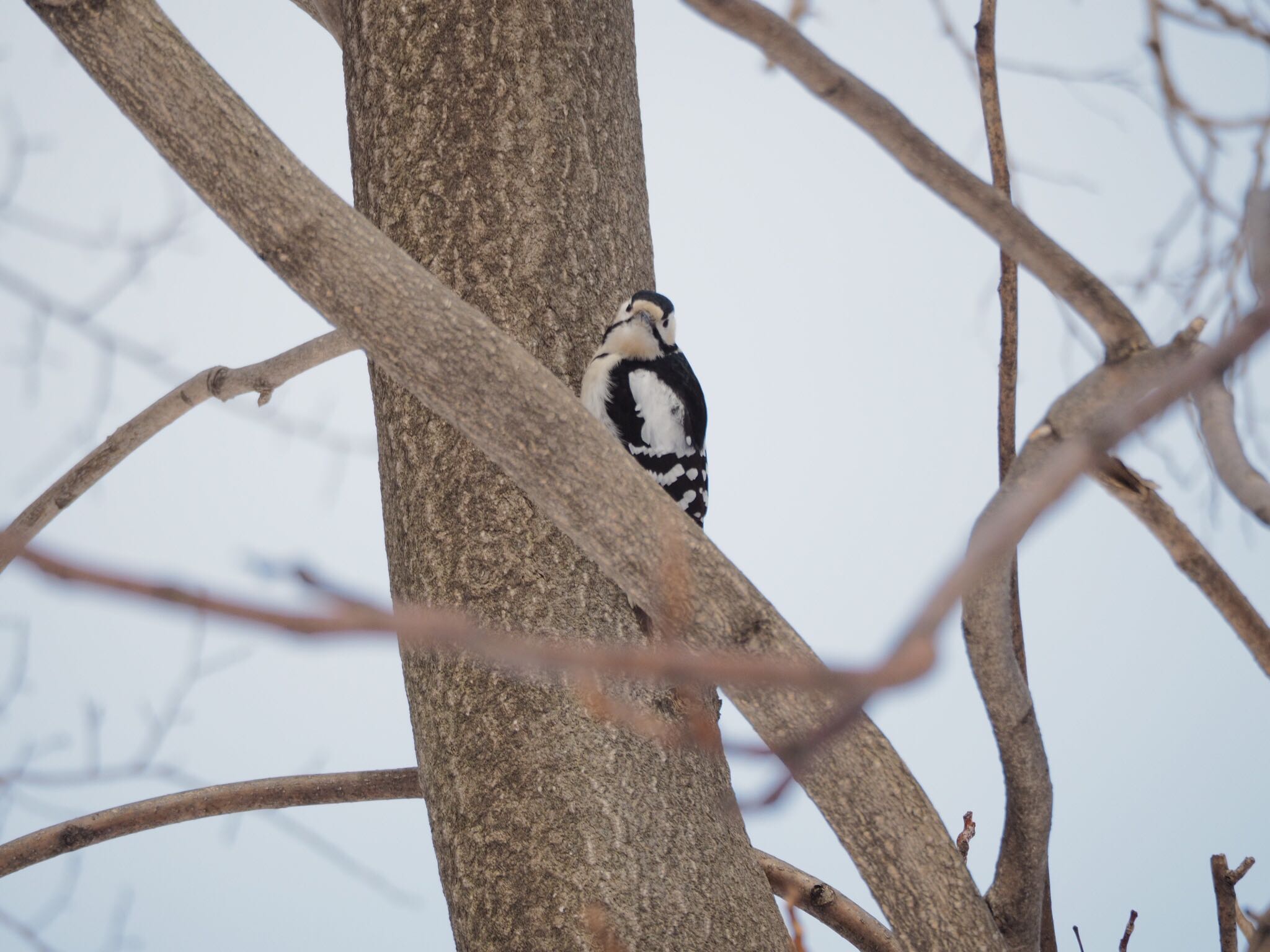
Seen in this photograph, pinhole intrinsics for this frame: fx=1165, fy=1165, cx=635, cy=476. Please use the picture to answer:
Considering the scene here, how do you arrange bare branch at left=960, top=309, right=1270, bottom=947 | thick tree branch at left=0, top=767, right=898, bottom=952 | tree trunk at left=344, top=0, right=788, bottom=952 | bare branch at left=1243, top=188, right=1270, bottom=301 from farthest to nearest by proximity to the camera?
thick tree branch at left=0, top=767, right=898, bottom=952 → tree trunk at left=344, top=0, right=788, bottom=952 → bare branch at left=1243, top=188, right=1270, bottom=301 → bare branch at left=960, top=309, right=1270, bottom=947

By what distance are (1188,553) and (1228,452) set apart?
25 cm

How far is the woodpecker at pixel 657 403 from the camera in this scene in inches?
90.3

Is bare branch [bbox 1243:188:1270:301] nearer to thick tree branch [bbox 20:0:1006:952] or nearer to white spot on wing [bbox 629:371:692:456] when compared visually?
thick tree branch [bbox 20:0:1006:952]

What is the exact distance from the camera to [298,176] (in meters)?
1.38

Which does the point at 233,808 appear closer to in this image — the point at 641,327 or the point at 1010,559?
the point at 641,327

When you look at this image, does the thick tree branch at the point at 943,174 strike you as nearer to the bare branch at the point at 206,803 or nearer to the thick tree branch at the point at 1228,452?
the thick tree branch at the point at 1228,452

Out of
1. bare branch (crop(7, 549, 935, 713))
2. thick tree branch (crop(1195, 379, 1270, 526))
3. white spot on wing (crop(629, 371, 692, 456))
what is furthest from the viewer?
white spot on wing (crop(629, 371, 692, 456))

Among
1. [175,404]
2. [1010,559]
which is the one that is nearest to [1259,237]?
[1010,559]

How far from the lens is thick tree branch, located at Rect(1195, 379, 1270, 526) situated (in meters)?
0.93

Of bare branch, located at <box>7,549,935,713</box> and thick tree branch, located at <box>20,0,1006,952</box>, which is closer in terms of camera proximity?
bare branch, located at <box>7,549,935,713</box>

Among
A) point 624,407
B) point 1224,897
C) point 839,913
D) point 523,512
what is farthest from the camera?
point 624,407

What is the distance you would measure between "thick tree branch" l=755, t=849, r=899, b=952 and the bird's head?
0.98m

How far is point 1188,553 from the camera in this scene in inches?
47.1

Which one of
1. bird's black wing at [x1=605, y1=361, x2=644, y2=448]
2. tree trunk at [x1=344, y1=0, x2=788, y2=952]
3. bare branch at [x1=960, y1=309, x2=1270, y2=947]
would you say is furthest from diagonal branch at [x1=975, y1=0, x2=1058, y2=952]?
bird's black wing at [x1=605, y1=361, x2=644, y2=448]
